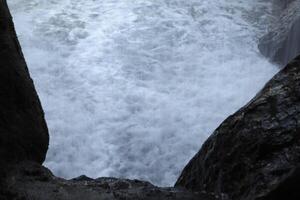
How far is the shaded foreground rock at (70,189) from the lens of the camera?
3234mm

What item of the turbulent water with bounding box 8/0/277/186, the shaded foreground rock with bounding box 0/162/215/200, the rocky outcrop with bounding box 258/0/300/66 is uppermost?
the shaded foreground rock with bounding box 0/162/215/200

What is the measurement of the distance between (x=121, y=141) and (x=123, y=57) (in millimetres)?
3317

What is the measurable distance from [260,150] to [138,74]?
287 inches

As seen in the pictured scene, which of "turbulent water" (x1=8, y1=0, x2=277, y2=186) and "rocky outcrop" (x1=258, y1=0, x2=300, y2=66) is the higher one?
"rocky outcrop" (x1=258, y1=0, x2=300, y2=66)

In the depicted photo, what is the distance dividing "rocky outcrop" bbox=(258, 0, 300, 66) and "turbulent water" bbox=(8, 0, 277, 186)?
0.31 metres

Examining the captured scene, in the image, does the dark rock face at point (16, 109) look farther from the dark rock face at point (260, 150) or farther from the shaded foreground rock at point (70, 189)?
the dark rock face at point (260, 150)

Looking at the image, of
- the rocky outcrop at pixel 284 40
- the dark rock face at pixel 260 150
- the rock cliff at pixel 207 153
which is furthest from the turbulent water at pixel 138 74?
the rock cliff at pixel 207 153

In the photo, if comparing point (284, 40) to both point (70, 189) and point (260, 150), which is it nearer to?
point (260, 150)

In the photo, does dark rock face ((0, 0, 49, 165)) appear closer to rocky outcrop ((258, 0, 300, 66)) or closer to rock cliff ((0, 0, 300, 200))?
rock cliff ((0, 0, 300, 200))

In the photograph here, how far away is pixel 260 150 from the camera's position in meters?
3.41

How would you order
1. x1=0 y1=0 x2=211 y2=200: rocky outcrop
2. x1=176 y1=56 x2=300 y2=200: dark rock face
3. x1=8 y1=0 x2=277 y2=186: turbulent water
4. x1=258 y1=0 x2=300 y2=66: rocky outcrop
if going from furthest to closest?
x1=258 y1=0 x2=300 y2=66: rocky outcrop < x1=8 y1=0 x2=277 y2=186: turbulent water < x1=0 y1=0 x2=211 y2=200: rocky outcrop < x1=176 y1=56 x2=300 y2=200: dark rock face

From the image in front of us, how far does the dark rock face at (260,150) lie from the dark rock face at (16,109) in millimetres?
1364

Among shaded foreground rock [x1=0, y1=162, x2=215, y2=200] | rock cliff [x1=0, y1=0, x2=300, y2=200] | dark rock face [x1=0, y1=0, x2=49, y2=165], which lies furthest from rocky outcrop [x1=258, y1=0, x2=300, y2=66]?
dark rock face [x1=0, y1=0, x2=49, y2=165]

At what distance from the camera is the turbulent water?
817 cm
